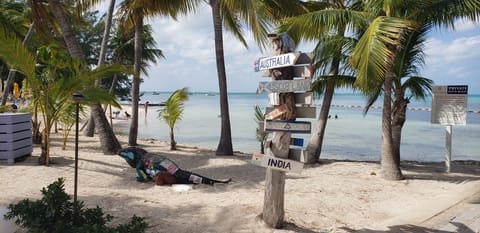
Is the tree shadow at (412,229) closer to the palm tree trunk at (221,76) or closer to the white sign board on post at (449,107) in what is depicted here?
the white sign board on post at (449,107)

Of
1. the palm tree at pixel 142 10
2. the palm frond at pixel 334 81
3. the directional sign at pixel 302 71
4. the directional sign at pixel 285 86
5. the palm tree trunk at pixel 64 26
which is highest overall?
the palm tree at pixel 142 10

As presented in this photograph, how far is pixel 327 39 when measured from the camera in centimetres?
786

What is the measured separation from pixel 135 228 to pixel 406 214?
11.3ft

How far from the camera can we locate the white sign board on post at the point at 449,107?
26.4ft

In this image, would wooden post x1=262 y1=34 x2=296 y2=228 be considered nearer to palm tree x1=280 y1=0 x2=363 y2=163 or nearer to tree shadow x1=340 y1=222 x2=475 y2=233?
tree shadow x1=340 y1=222 x2=475 y2=233

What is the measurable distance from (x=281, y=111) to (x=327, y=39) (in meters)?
4.30

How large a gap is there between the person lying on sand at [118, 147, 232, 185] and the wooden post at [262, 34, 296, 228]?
2.24 meters

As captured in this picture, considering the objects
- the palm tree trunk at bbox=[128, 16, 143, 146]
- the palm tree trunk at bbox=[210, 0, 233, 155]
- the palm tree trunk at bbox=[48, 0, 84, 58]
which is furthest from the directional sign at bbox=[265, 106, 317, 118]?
the palm tree trunk at bbox=[128, 16, 143, 146]

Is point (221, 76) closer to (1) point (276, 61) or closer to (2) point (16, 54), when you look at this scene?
(2) point (16, 54)

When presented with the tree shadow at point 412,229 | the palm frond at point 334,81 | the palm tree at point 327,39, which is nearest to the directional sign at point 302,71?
the tree shadow at point 412,229

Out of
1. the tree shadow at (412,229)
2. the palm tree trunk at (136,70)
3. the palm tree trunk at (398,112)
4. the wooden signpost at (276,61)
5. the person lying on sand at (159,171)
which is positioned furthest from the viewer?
the palm tree trunk at (136,70)

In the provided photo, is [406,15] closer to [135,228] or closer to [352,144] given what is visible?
[135,228]

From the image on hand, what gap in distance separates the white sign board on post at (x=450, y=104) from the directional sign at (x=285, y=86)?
18.1 feet

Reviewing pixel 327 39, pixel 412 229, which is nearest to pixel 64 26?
pixel 327 39
